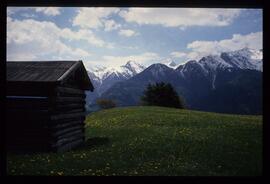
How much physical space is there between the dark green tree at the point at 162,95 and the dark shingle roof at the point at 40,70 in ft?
115

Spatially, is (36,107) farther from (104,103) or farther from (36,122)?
(104,103)

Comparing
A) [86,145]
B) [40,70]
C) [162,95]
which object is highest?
[40,70]

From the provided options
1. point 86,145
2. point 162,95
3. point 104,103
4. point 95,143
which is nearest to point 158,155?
point 95,143

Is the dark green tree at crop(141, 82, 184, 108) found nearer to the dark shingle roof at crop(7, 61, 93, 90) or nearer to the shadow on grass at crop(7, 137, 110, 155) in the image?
the shadow on grass at crop(7, 137, 110, 155)

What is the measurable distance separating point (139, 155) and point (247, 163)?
4.32 metres

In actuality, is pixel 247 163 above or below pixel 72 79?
below

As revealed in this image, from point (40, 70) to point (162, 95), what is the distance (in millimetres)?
37550

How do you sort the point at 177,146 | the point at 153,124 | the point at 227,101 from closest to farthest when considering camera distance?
the point at 177,146
the point at 153,124
the point at 227,101

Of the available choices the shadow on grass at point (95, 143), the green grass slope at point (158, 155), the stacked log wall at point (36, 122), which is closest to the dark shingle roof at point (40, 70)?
the stacked log wall at point (36, 122)

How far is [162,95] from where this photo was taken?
5134 centimetres

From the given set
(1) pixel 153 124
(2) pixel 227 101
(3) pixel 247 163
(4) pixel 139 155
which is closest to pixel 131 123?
(1) pixel 153 124

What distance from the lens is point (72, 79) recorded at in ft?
55.7

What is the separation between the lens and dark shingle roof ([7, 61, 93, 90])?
46.3ft
